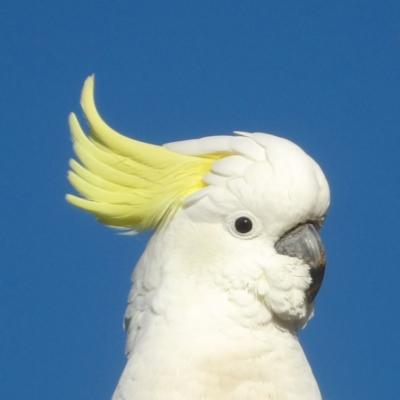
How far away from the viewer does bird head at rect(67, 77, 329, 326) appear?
351cm

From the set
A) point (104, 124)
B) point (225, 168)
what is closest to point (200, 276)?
point (225, 168)

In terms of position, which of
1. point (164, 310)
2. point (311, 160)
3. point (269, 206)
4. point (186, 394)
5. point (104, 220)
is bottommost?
point (186, 394)

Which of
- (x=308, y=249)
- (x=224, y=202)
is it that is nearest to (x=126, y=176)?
(x=224, y=202)

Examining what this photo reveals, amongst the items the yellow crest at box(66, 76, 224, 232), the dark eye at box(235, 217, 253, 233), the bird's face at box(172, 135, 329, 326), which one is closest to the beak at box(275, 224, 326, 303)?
the bird's face at box(172, 135, 329, 326)

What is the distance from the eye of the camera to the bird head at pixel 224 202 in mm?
3514

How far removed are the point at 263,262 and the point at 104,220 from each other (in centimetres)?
65

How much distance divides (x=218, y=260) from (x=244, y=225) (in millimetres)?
155

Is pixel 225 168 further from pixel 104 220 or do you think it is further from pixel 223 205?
pixel 104 220

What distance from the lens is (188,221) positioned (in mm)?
3631

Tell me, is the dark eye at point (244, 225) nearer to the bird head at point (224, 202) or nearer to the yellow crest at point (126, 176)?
the bird head at point (224, 202)

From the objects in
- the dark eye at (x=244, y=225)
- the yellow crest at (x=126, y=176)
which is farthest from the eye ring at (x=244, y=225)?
the yellow crest at (x=126, y=176)

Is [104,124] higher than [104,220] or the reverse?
higher

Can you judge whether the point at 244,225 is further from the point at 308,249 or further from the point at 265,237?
the point at 308,249

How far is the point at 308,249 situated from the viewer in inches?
140
